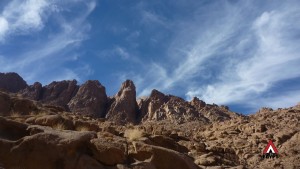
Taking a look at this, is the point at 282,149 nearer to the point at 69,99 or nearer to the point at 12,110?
the point at 12,110

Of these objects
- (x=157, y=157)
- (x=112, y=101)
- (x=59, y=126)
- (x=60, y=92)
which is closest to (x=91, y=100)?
(x=112, y=101)

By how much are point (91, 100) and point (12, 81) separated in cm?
1804

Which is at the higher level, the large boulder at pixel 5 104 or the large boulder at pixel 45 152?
the large boulder at pixel 5 104

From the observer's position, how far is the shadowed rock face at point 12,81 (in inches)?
3017

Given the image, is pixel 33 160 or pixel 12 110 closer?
pixel 33 160

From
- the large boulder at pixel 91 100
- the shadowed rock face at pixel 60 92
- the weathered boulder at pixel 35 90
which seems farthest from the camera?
the shadowed rock face at pixel 60 92

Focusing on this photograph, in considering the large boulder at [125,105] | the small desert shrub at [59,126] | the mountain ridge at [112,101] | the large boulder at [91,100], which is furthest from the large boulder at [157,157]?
the large boulder at [91,100]

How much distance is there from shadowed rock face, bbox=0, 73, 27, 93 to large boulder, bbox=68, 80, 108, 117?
41.2ft

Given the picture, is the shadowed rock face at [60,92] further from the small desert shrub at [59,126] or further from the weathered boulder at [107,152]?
the weathered boulder at [107,152]

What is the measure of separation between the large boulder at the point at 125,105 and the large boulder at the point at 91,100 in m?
2.20

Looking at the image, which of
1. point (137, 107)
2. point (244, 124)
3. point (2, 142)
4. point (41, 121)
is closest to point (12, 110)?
point (41, 121)

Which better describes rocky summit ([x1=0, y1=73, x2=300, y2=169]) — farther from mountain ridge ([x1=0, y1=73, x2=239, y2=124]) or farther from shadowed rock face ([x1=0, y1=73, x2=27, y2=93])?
shadowed rock face ([x1=0, y1=73, x2=27, y2=93])

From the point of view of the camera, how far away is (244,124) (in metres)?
33.8

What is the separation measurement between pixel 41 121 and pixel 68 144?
3.23 metres
